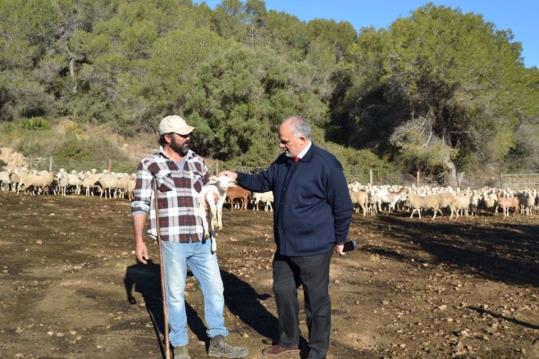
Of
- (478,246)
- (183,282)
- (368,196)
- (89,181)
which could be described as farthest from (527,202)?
(183,282)

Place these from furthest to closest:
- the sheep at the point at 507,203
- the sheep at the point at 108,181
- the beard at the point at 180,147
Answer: the sheep at the point at 108,181 < the sheep at the point at 507,203 < the beard at the point at 180,147

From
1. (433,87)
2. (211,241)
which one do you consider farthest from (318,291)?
(433,87)

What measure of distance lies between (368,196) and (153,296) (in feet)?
54.5

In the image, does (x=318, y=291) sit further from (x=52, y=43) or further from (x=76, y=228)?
(x=52, y=43)

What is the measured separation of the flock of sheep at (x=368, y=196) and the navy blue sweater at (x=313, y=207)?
1582 centimetres

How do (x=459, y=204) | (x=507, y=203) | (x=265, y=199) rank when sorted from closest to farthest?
(x=459, y=204)
(x=265, y=199)
(x=507, y=203)

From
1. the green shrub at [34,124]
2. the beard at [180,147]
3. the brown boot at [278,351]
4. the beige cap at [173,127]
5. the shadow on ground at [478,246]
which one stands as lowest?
the brown boot at [278,351]

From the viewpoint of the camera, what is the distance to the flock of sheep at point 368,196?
70.8 feet

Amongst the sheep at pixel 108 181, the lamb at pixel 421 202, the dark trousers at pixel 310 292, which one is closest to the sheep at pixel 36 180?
the sheep at pixel 108 181

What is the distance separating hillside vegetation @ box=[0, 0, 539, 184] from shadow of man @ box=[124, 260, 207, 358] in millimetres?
28179

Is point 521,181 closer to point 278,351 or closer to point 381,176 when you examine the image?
point 381,176

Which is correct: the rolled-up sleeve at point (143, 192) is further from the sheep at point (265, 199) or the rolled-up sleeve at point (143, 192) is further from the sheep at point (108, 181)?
the sheep at point (108, 181)

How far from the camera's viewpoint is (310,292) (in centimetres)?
508

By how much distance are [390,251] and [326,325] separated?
7359 millimetres
